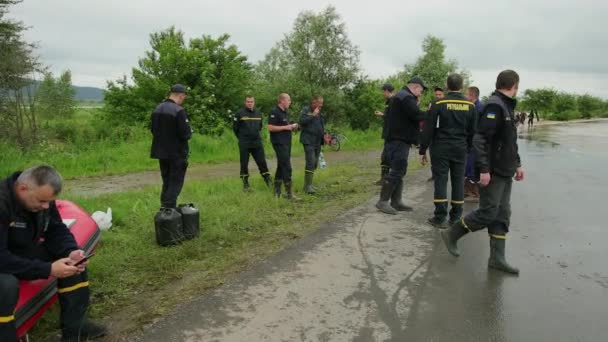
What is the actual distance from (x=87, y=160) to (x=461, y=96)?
10.7m

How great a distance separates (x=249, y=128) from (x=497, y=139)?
472 centimetres

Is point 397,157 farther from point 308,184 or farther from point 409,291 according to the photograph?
point 409,291

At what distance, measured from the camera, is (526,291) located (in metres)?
4.09

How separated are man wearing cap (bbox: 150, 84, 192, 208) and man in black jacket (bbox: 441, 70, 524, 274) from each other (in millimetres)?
3654

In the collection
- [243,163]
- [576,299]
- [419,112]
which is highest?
[419,112]

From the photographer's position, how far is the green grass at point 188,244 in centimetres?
387

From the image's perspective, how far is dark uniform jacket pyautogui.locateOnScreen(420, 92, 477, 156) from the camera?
5781mm

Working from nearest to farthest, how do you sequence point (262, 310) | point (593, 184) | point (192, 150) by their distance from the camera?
1. point (262, 310)
2. point (593, 184)
3. point (192, 150)

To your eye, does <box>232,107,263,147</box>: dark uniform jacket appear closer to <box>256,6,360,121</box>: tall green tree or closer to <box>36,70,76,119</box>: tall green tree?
<box>256,6,360,121</box>: tall green tree

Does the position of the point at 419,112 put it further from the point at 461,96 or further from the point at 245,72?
the point at 245,72

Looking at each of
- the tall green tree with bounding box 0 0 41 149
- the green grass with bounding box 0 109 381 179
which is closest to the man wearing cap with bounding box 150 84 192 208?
the green grass with bounding box 0 109 381 179

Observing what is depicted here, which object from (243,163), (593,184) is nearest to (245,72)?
(243,163)

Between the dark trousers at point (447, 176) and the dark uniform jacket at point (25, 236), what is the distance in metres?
4.47

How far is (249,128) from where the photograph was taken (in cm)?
817
